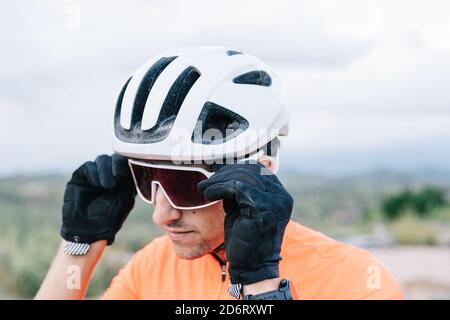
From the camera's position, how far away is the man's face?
318cm

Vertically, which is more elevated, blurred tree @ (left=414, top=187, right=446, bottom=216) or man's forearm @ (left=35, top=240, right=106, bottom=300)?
man's forearm @ (left=35, top=240, right=106, bottom=300)

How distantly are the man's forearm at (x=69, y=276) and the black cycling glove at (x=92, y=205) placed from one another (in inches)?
3.2

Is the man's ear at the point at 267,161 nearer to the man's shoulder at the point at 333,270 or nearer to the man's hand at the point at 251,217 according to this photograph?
the man's shoulder at the point at 333,270

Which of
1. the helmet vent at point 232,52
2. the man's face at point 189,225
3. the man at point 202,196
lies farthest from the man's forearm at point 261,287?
the helmet vent at point 232,52

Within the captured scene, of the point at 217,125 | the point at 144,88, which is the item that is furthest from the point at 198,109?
the point at 144,88

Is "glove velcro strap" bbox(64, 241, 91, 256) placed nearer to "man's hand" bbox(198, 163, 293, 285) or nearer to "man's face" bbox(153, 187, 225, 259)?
"man's face" bbox(153, 187, 225, 259)

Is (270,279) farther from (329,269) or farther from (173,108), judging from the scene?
(173,108)

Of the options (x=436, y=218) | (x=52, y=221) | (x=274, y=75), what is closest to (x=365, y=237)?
(x=436, y=218)

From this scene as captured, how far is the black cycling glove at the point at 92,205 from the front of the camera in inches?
141

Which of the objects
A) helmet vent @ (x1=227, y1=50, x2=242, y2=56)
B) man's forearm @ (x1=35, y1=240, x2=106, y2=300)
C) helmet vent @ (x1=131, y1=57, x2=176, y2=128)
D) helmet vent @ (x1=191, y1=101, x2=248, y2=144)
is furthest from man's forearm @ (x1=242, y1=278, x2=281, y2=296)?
helmet vent @ (x1=227, y1=50, x2=242, y2=56)

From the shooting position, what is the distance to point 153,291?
3506 mm

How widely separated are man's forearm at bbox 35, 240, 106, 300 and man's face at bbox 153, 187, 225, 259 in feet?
2.06

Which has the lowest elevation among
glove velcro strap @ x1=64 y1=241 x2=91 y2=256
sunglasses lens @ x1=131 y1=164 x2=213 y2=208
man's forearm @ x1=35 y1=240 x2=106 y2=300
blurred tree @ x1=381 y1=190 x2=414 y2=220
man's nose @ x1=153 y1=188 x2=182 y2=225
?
blurred tree @ x1=381 y1=190 x2=414 y2=220
